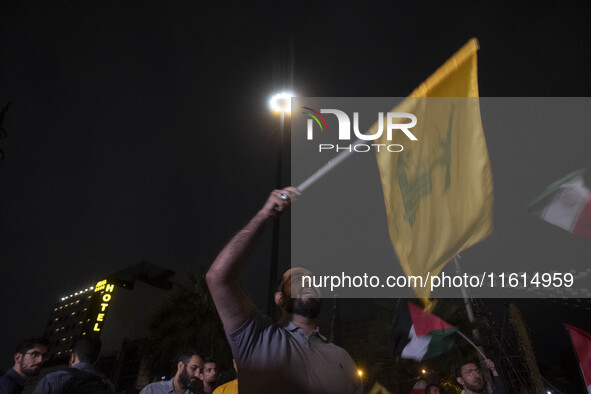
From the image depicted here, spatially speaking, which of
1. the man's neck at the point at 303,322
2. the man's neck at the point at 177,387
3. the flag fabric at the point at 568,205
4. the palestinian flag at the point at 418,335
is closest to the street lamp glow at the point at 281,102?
the palestinian flag at the point at 418,335

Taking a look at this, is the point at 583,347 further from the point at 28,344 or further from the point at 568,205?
the point at 28,344

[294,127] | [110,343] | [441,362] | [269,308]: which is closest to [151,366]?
[269,308]

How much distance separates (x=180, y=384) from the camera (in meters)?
5.61

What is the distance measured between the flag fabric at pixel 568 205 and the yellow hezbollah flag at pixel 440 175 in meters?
0.62

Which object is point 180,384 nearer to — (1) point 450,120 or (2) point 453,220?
(2) point 453,220

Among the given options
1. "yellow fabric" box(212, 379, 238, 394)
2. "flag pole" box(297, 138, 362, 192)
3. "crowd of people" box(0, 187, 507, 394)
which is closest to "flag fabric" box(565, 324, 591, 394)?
"yellow fabric" box(212, 379, 238, 394)

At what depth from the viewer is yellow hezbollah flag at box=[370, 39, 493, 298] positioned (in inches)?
157

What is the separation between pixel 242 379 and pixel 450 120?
11.2ft

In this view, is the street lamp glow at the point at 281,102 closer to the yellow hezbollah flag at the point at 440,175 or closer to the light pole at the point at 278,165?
the light pole at the point at 278,165

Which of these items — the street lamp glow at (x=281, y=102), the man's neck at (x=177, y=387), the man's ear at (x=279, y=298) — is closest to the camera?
the man's ear at (x=279, y=298)

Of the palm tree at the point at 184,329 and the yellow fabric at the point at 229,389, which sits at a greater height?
the palm tree at the point at 184,329

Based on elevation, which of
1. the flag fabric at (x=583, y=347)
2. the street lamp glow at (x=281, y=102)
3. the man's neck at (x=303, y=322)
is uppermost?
the street lamp glow at (x=281, y=102)

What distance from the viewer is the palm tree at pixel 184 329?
18.9 m

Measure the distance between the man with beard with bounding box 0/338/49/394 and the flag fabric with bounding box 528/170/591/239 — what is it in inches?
220
